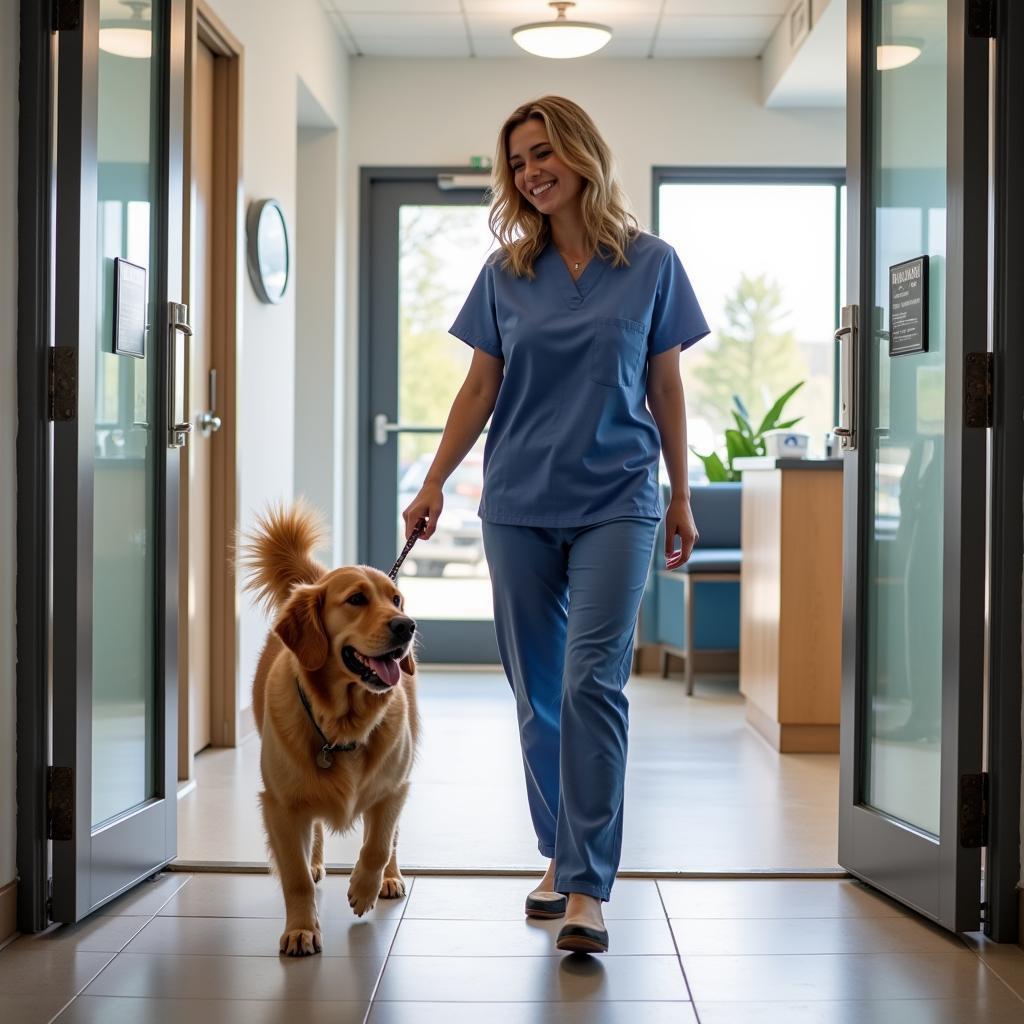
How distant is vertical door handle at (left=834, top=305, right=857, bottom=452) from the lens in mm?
2740

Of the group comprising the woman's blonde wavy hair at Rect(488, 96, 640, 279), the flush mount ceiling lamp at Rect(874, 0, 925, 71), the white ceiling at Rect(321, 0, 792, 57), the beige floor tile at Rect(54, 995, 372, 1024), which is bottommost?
the beige floor tile at Rect(54, 995, 372, 1024)

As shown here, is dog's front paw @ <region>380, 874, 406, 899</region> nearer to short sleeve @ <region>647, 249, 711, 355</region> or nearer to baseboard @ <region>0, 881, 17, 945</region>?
baseboard @ <region>0, 881, 17, 945</region>

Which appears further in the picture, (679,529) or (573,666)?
(679,529)

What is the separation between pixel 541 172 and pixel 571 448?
50 cm

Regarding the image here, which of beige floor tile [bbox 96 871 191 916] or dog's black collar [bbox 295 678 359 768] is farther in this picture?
beige floor tile [bbox 96 871 191 916]

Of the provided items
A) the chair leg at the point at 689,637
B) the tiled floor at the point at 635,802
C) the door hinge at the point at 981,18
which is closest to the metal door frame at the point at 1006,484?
the door hinge at the point at 981,18

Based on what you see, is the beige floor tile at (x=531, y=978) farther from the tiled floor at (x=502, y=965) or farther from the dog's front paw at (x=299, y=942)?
the dog's front paw at (x=299, y=942)

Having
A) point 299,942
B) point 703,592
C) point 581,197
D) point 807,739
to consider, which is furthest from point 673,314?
point 703,592

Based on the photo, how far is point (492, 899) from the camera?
2.56m

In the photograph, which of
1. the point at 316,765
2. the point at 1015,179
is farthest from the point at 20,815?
the point at 1015,179

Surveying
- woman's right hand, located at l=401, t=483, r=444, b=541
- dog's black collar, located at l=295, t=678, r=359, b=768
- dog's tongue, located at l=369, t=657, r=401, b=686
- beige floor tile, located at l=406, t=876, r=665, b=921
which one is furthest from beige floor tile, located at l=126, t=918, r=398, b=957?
woman's right hand, located at l=401, t=483, r=444, b=541

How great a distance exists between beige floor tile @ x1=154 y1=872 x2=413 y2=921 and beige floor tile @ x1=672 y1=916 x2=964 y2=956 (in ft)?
1.85

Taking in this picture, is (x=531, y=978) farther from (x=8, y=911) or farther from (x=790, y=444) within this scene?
(x=790, y=444)

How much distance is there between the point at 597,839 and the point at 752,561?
2.62 m
